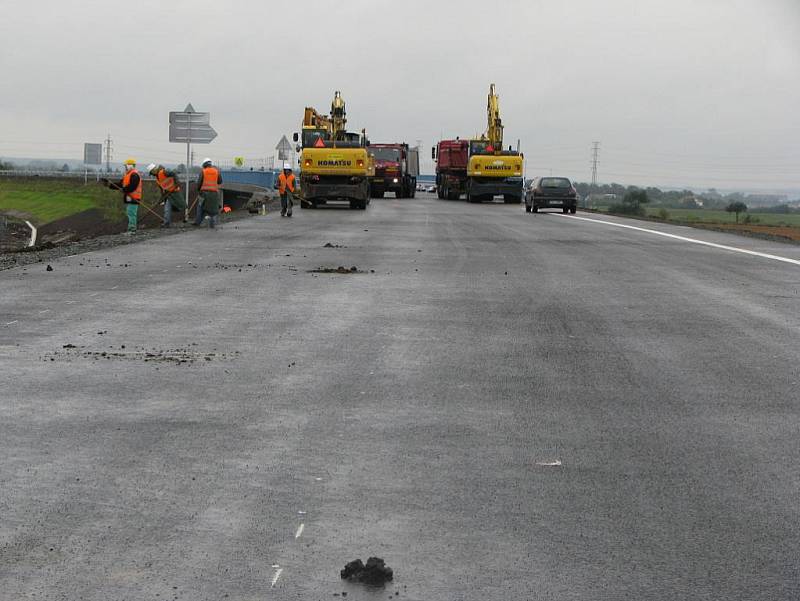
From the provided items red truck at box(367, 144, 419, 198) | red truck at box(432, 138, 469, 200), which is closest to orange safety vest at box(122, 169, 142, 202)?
red truck at box(367, 144, 419, 198)

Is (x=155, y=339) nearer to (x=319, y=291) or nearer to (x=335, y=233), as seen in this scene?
(x=319, y=291)

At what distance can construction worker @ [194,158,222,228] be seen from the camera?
30.3 meters

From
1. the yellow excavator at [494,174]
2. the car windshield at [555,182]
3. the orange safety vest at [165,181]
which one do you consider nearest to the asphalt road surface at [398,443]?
the orange safety vest at [165,181]

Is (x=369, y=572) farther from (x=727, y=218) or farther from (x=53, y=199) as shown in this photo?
(x=727, y=218)

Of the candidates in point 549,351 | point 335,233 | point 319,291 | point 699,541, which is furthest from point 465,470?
point 335,233

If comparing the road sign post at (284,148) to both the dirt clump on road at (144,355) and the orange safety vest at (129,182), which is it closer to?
the orange safety vest at (129,182)

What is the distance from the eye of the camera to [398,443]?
24.8 feet

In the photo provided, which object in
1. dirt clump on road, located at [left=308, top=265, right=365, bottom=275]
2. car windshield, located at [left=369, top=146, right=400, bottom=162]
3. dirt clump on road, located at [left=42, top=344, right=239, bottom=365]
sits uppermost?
car windshield, located at [left=369, top=146, right=400, bottom=162]

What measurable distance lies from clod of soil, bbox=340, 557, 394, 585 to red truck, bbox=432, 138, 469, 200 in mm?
64712

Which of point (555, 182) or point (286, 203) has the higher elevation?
point (555, 182)

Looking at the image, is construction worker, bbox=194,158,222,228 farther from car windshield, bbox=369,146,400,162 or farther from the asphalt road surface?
car windshield, bbox=369,146,400,162

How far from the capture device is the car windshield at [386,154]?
66625 mm

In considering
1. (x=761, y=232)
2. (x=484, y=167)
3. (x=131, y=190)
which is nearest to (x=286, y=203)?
(x=131, y=190)

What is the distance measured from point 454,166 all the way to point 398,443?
63442 millimetres
